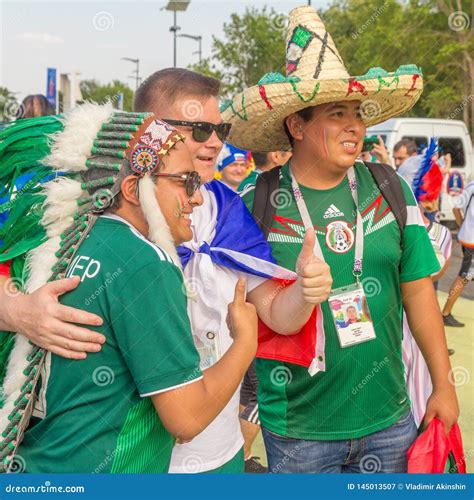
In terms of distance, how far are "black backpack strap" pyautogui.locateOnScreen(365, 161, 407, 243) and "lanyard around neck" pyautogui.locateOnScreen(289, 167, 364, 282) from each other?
95 mm

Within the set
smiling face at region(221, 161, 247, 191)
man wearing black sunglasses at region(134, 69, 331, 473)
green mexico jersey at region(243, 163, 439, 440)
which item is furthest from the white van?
man wearing black sunglasses at region(134, 69, 331, 473)

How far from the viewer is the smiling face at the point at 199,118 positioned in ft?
7.59

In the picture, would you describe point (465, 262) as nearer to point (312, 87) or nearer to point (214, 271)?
point (312, 87)

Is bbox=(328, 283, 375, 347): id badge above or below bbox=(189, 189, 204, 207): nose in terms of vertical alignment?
below

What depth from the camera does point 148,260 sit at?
148 cm

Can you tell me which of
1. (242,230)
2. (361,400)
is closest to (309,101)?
(242,230)

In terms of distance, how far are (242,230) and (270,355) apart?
480 millimetres

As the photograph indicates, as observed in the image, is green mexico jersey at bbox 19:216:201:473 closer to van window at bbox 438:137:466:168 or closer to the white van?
the white van

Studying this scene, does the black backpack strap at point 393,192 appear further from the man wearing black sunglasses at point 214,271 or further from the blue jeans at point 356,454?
the blue jeans at point 356,454

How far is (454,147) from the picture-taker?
550 inches

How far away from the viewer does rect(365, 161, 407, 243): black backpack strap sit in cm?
238

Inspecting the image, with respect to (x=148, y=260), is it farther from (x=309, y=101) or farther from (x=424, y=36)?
A: (x=424, y=36)

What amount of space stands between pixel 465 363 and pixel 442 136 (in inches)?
363

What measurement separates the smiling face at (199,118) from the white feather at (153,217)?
62 centimetres
